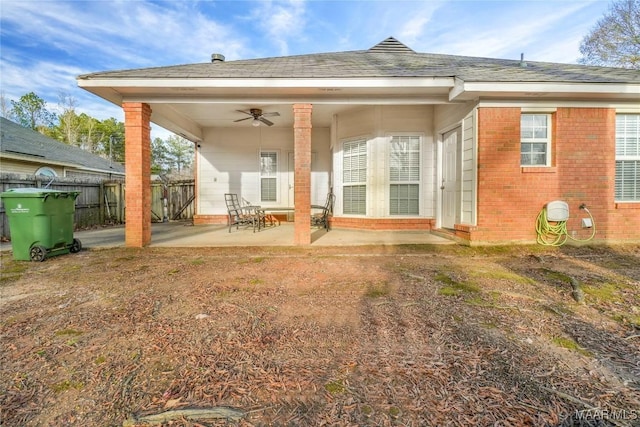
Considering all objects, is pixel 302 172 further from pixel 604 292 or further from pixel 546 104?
pixel 546 104

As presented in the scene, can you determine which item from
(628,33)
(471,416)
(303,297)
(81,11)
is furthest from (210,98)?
(628,33)

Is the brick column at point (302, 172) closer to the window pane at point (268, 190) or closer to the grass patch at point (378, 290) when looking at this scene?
the grass patch at point (378, 290)

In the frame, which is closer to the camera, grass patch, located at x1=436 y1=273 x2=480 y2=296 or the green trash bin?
grass patch, located at x1=436 y1=273 x2=480 y2=296

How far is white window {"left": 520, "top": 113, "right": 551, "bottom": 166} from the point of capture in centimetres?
566

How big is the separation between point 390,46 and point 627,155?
6753 millimetres

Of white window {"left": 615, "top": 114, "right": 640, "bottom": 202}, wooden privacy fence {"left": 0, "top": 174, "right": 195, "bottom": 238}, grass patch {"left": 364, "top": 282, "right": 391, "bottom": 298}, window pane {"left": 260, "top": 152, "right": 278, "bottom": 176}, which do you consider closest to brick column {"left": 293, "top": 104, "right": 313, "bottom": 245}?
grass patch {"left": 364, "top": 282, "right": 391, "bottom": 298}

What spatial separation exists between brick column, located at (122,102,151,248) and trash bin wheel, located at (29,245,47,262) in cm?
122

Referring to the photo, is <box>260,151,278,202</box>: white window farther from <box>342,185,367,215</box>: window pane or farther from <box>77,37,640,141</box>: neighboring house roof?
<box>77,37,640,141</box>: neighboring house roof

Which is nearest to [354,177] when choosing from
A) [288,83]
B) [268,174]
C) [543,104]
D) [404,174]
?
[404,174]

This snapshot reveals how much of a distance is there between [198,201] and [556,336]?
960 centimetres

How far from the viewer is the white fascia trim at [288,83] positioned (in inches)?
206

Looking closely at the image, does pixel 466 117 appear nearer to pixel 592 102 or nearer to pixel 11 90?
pixel 592 102

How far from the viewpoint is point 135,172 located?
567 cm

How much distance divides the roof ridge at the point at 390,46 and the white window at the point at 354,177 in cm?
381
